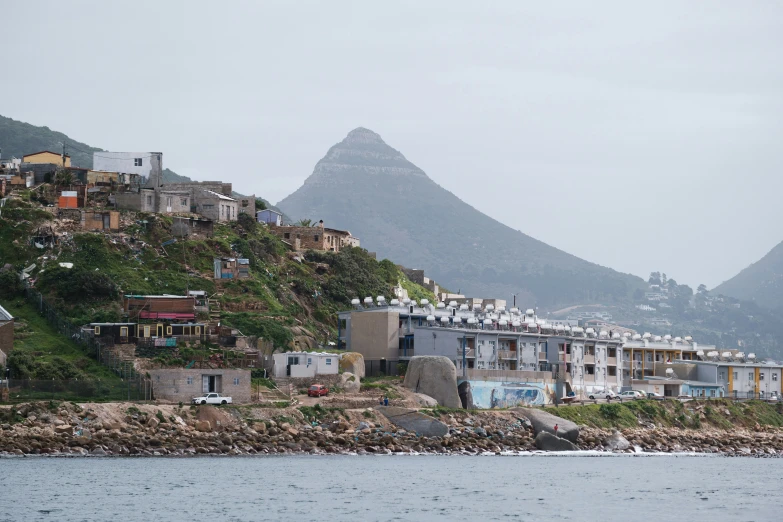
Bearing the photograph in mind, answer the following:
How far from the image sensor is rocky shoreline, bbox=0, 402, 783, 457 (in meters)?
76.2

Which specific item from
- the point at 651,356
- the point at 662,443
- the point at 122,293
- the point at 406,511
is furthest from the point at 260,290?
the point at 406,511

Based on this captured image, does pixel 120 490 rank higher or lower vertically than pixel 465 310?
lower

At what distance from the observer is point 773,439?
109375 millimetres

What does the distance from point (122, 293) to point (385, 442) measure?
26.3m

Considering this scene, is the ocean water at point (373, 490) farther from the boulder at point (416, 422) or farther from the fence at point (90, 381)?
the fence at point (90, 381)

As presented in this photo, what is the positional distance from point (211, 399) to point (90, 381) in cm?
768

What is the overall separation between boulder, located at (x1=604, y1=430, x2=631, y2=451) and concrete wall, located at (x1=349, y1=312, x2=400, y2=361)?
17.6 metres

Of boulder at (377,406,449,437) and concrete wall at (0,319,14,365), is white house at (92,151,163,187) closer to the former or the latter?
concrete wall at (0,319,14,365)

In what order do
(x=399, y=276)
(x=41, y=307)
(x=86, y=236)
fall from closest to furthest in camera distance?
(x=41, y=307)
(x=86, y=236)
(x=399, y=276)

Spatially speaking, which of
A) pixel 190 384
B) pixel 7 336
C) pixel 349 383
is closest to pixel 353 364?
pixel 349 383

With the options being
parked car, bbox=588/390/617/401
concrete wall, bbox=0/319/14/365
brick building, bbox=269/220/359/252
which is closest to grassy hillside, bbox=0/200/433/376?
brick building, bbox=269/220/359/252

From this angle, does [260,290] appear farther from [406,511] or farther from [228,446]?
[406,511]

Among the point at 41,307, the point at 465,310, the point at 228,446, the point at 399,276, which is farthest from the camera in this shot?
the point at 399,276

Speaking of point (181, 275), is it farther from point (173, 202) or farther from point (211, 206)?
point (211, 206)
